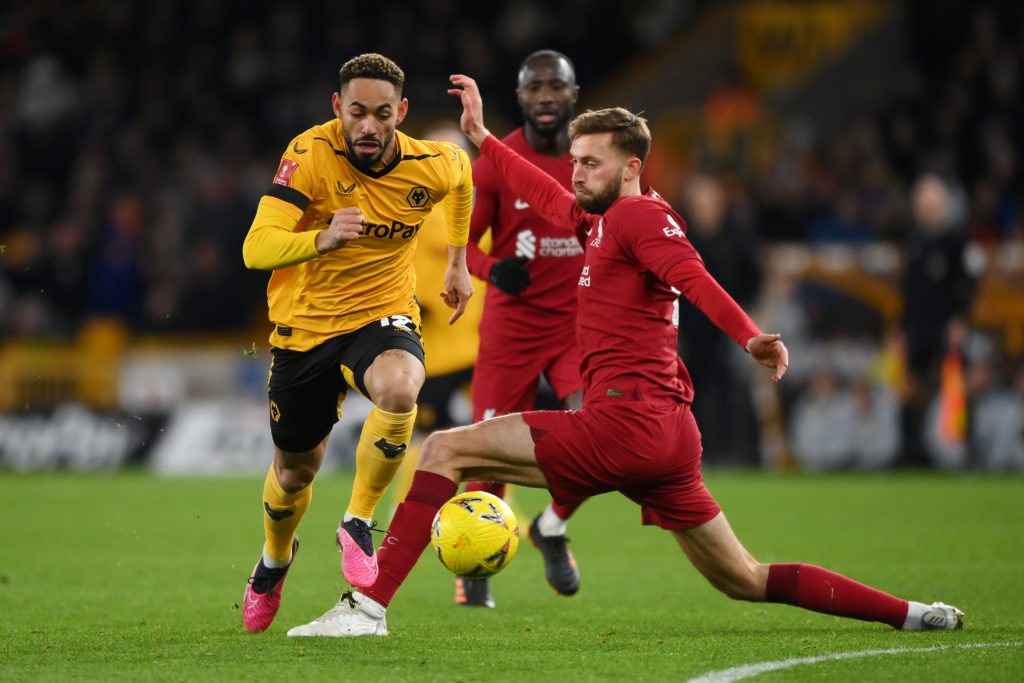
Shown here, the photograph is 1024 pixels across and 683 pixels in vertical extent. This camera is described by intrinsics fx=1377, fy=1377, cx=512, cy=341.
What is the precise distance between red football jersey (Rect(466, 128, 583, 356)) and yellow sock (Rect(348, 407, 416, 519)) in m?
1.68

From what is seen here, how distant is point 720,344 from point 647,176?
15.0ft

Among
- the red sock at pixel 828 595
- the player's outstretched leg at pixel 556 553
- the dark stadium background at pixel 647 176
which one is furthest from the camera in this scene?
the dark stadium background at pixel 647 176

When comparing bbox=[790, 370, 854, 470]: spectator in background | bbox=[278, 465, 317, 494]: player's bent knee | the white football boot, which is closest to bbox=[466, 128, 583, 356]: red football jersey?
bbox=[278, 465, 317, 494]: player's bent knee

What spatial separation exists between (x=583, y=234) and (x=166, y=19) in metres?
18.3

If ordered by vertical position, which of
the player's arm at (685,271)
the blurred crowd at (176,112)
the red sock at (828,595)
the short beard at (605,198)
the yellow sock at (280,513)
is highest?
the blurred crowd at (176,112)

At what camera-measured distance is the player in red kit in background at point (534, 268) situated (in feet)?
24.2

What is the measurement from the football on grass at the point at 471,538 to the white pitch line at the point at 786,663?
999 millimetres

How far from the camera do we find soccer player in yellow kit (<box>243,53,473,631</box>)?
5758 mm

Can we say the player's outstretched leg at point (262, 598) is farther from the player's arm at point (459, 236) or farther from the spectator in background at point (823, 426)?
the spectator in background at point (823, 426)

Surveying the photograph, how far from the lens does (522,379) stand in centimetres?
741

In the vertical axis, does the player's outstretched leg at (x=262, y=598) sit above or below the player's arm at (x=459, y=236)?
below

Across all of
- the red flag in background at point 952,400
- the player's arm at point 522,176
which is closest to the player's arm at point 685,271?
the player's arm at point 522,176

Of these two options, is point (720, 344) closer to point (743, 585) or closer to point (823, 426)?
point (823, 426)

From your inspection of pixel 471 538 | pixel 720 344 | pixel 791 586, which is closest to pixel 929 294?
pixel 720 344
